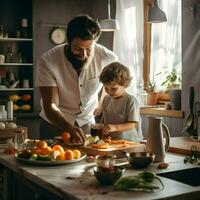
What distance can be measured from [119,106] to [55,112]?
0.51m

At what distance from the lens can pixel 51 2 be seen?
223 inches

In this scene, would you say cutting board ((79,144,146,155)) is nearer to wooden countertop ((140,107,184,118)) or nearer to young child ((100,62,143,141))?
young child ((100,62,143,141))

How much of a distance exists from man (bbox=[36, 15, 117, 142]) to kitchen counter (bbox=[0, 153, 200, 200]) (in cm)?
62

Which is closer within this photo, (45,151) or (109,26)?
(45,151)

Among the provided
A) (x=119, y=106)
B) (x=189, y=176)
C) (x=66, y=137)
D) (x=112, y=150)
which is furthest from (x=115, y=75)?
(x=189, y=176)

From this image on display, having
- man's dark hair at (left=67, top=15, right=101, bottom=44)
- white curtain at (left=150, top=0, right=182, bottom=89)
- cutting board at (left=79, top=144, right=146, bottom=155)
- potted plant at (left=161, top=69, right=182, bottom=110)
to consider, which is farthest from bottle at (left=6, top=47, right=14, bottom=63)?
cutting board at (left=79, top=144, right=146, bottom=155)

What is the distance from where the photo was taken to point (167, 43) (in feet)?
16.3

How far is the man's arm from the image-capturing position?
7.79 ft

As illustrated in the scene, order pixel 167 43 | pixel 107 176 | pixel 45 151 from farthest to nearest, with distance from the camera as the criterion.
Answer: pixel 167 43, pixel 45 151, pixel 107 176

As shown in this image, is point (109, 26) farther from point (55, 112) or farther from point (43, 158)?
point (43, 158)

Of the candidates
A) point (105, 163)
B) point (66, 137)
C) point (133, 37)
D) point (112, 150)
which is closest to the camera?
Answer: point (105, 163)

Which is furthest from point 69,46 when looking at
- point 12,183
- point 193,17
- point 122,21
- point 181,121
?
point 122,21

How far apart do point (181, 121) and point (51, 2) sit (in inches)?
101

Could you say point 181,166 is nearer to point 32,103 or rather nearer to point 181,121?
point 181,121
